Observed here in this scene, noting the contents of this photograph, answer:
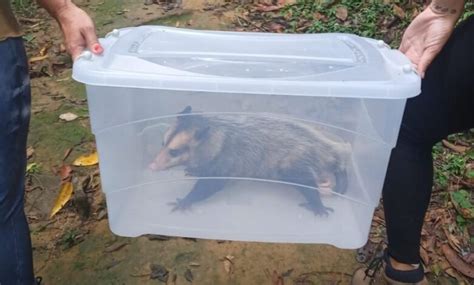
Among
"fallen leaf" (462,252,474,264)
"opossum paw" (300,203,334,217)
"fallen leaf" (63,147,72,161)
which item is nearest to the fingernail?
"opossum paw" (300,203,334,217)

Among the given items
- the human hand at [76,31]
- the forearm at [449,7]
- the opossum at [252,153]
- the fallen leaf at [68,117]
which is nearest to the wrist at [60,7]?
the human hand at [76,31]

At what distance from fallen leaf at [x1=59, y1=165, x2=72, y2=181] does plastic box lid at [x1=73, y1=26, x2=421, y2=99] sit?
1.04m

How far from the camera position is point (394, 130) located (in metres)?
1.14

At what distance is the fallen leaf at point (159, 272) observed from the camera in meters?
1.76

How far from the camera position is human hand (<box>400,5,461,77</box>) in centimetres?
119

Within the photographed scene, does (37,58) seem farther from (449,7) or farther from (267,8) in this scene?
(449,7)

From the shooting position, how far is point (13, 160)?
1.11 meters

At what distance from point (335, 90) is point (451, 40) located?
37cm

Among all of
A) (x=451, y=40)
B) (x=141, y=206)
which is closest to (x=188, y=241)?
(x=141, y=206)

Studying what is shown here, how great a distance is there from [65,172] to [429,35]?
1.61 meters

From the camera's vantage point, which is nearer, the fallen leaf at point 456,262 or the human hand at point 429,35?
the human hand at point 429,35

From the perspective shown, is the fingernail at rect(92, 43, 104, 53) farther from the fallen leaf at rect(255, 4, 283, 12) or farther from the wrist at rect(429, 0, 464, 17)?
the fallen leaf at rect(255, 4, 283, 12)

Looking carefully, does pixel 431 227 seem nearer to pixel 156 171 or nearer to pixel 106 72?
pixel 156 171

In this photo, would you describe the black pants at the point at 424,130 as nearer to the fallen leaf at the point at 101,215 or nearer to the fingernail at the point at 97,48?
the fingernail at the point at 97,48
